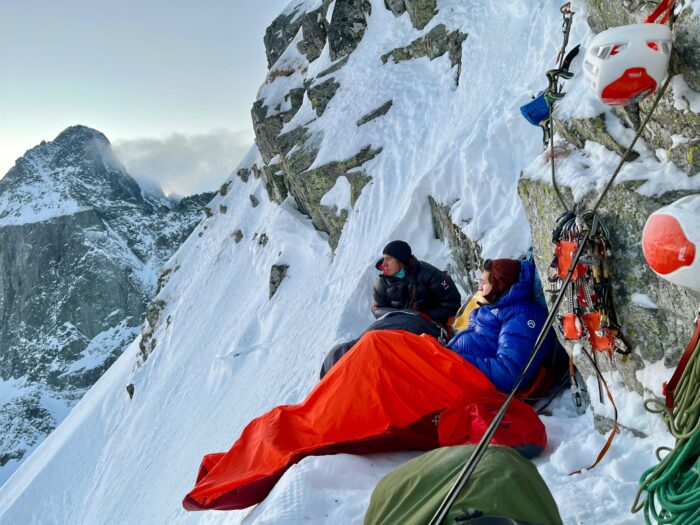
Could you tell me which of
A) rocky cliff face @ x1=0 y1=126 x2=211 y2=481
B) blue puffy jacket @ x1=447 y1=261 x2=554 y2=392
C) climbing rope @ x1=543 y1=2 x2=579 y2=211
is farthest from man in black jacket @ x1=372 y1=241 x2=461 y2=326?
rocky cliff face @ x1=0 y1=126 x2=211 y2=481

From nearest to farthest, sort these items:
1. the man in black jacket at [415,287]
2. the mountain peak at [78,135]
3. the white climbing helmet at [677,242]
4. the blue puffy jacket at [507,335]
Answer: the white climbing helmet at [677,242]
the blue puffy jacket at [507,335]
the man in black jacket at [415,287]
the mountain peak at [78,135]

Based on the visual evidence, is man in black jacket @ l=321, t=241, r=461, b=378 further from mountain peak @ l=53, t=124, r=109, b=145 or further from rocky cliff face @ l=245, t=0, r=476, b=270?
mountain peak @ l=53, t=124, r=109, b=145

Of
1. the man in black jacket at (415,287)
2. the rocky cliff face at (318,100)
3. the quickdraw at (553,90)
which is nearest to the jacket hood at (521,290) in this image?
the quickdraw at (553,90)

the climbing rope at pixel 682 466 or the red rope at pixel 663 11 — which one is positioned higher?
the red rope at pixel 663 11

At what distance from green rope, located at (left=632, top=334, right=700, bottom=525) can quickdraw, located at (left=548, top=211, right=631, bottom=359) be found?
28.3 inches

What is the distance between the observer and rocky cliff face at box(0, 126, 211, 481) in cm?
11975

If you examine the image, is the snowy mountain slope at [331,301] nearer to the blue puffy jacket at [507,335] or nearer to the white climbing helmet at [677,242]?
the blue puffy jacket at [507,335]

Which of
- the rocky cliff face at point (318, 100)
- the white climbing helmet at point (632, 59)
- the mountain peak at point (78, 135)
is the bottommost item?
the white climbing helmet at point (632, 59)

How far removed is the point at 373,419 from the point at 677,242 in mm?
2129

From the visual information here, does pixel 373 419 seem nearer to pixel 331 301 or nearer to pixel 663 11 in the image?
pixel 663 11

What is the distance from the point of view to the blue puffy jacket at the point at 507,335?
3906 millimetres

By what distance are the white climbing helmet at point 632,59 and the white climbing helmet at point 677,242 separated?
69 centimetres

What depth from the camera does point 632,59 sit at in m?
2.61

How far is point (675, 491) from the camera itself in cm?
218
